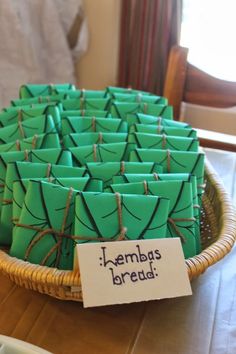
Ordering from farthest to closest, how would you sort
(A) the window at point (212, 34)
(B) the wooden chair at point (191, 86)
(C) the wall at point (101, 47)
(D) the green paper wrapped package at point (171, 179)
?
1. (C) the wall at point (101, 47)
2. (A) the window at point (212, 34)
3. (B) the wooden chair at point (191, 86)
4. (D) the green paper wrapped package at point (171, 179)

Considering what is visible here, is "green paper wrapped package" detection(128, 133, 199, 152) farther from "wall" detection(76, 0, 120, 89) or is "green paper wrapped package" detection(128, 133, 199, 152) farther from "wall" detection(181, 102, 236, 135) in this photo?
"wall" detection(76, 0, 120, 89)

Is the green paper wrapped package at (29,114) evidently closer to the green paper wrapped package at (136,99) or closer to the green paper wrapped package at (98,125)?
the green paper wrapped package at (98,125)

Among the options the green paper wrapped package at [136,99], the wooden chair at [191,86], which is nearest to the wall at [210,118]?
the wooden chair at [191,86]

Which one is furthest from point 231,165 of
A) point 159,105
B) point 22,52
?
point 22,52

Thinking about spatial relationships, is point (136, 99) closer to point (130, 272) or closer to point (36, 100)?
point (36, 100)

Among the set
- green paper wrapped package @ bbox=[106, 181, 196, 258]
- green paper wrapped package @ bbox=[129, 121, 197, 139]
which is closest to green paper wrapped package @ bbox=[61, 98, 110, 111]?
green paper wrapped package @ bbox=[129, 121, 197, 139]

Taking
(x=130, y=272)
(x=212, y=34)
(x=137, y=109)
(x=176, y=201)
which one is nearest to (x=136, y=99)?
(x=137, y=109)
